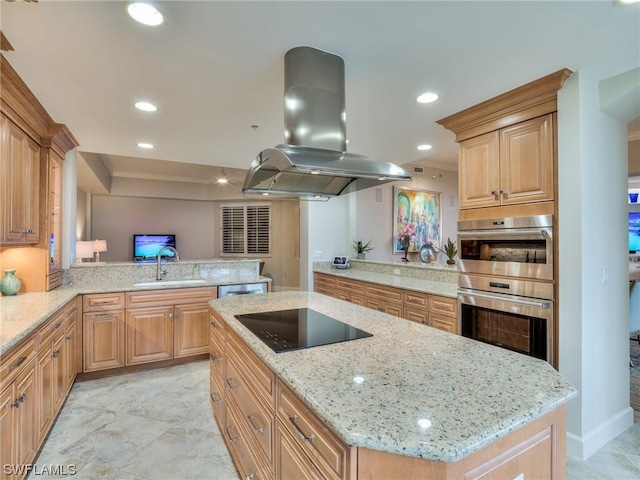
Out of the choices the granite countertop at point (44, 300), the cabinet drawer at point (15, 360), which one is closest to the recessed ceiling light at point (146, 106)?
the granite countertop at point (44, 300)

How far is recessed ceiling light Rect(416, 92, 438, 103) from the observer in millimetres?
2344

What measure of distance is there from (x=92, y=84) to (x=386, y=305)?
125 inches

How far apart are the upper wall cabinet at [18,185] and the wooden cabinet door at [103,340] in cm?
90

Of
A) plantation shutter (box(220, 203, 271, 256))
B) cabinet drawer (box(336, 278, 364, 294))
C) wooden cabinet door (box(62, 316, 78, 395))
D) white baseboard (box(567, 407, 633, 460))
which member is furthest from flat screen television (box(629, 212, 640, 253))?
wooden cabinet door (box(62, 316, 78, 395))

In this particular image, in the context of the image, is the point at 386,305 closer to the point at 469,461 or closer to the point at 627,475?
the point at 627,475

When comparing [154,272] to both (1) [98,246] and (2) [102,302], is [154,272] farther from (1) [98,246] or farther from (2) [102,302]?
(1) [98,246]

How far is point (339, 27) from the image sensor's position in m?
1.60

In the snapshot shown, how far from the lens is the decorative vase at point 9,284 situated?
273 centimetres

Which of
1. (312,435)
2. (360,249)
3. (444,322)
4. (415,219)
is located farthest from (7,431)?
(415,219)

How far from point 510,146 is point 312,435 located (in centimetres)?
234

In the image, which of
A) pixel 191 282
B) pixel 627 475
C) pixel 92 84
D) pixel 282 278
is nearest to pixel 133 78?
pixel 92 84

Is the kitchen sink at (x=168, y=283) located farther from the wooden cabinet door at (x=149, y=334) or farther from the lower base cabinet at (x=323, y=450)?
the lower base cabinet at (x=323, y=450)

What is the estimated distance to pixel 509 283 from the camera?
2365mm

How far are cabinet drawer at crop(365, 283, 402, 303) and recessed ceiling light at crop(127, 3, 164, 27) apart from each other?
2.94m
